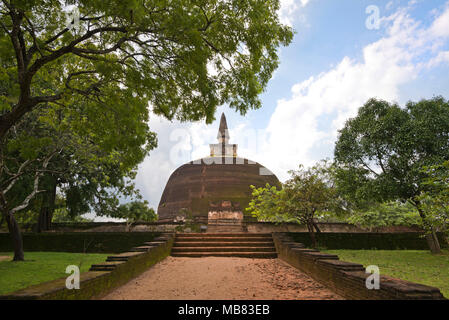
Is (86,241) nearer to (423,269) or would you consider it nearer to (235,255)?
(235,255)

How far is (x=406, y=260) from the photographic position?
10.3 m

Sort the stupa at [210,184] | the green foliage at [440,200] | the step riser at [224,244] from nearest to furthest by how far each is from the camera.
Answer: the green foliage at [440,200], the step riser at [224,244], the stupa at [210,184]

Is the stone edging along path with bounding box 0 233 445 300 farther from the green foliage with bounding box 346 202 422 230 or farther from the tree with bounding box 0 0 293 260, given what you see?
the green foliage with bounding box 346 202 422 230

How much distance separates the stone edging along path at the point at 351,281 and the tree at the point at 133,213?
1220 cm

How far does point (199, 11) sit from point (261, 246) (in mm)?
8618

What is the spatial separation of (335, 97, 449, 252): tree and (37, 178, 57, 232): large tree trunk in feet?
52.0

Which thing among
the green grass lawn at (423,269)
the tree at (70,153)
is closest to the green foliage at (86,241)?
the tree at (70,153)

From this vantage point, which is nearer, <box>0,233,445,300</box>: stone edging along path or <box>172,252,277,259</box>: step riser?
<box>0,233,445,300</box>: stone edging along path

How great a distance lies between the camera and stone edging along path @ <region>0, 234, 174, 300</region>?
3.54 metres

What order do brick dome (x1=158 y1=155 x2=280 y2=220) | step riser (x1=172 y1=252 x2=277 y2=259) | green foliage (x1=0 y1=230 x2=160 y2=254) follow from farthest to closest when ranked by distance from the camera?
brick dome (x1=158 y1=155 x2=280 y2=220) < green foliage (x1=0 y1=230 x2=160 y2=254) < step riser (x1=172 y1=252 x2=277 y2=259)

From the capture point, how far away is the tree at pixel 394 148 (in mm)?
11023

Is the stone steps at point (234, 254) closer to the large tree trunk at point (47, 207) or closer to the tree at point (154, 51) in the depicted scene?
the tree at point (154, 51)

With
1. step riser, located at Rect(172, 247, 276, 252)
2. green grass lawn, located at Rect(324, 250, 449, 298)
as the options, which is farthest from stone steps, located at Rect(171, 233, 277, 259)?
green grass lawn, located at Rect(324, 250, 449, 298)
